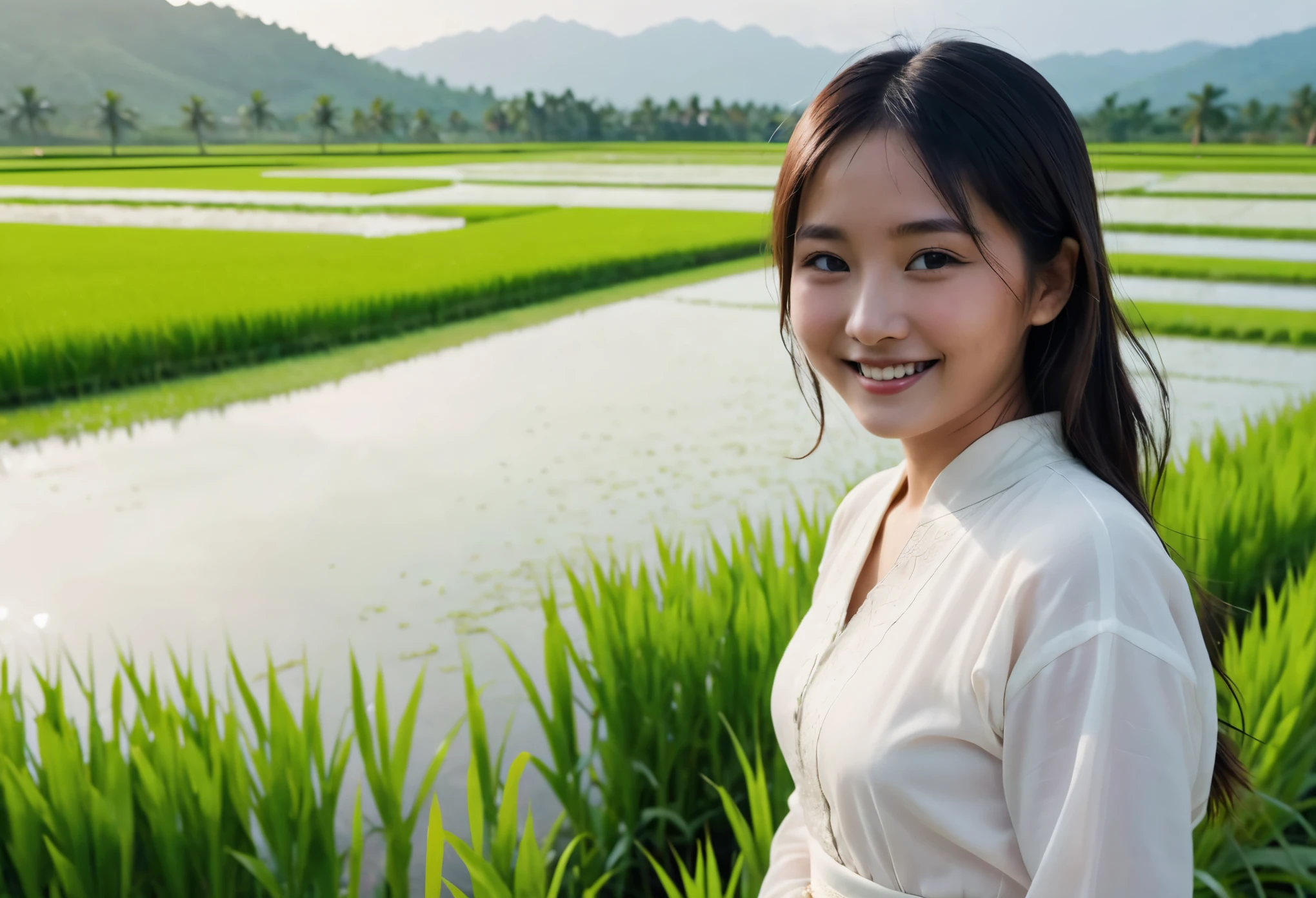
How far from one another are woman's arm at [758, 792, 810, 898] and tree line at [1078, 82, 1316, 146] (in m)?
42.7

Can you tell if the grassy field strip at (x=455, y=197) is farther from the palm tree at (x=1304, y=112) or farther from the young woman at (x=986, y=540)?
the palm tree at (x=1304, y=112)

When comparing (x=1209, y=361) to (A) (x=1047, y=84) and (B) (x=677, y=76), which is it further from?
(B) (x=677, y=76)

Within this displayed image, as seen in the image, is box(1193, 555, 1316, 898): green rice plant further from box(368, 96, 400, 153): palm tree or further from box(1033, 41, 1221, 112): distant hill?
box(1033, 41, 1221, 112): distant hill

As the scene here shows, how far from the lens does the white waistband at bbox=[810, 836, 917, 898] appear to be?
0.84 meters

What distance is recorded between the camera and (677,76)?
180125mm

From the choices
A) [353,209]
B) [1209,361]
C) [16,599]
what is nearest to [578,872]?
[16,599]

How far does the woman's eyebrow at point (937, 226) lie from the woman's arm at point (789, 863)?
53 cm

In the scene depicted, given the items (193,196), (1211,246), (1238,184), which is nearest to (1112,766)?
(1211,246)

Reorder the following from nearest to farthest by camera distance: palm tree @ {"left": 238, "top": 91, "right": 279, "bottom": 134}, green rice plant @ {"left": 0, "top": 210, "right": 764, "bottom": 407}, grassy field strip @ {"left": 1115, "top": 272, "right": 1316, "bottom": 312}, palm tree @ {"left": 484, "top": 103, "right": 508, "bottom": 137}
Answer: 1. green rice plant @ {"left": 0, "top": 210, "right": 764, "bottom": 407}
2. grassy field strip @ {"left": 1115, "top": 272, "right": 1316, "bottom": 312}
3. palm tree @ {"left": 238, "top": 91, "right": 279, "bottom": 134}
4. palm tree @ {"left": 484, "top": 103, "right": 508, "bottom": 137}

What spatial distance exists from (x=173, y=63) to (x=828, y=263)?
7676 cm

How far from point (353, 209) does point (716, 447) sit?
42.3 ft

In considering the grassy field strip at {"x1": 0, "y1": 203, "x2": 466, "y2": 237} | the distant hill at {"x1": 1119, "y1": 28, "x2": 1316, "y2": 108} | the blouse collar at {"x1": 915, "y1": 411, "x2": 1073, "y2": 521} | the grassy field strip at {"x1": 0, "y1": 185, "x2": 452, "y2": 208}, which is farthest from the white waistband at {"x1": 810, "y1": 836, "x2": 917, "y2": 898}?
the distant hill at {"x1": 1119, "y1": 28, "x2": 1316, "y2": 108}

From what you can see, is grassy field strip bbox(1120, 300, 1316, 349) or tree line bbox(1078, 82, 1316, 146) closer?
grassy field strip bbox(1120, 300, 1316, 349)

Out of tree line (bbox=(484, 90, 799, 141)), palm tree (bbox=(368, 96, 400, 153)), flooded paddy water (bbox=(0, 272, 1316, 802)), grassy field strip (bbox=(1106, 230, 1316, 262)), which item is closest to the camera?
flooded paddy water (bbox=(0, 272, 1316, 802))
